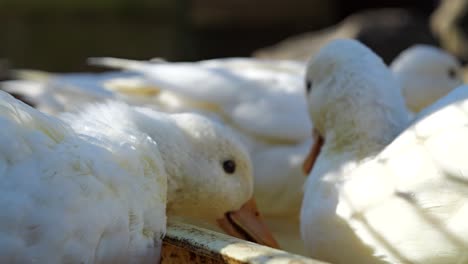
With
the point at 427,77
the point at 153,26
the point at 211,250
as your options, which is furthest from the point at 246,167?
the point at 153,26

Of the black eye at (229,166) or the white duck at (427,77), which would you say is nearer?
the black eye at (229,166)

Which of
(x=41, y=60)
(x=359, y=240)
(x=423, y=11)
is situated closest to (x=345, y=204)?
(x=359, y=240)

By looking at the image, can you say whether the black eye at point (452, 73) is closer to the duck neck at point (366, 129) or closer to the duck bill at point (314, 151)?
the duck bill at point (314, 151)

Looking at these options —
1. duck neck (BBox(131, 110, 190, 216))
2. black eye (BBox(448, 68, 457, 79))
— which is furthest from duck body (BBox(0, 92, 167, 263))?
black eye (BBox(448, 68, 457, 79))

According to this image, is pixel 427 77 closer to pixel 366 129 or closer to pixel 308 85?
pixel 308 85

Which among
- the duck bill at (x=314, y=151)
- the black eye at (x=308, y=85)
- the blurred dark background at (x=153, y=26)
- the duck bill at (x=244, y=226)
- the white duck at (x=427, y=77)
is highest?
the black eye at (x=308, y=85)

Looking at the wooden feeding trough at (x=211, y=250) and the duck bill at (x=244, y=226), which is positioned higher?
the wooden feeding trough at (x=211, y=250)

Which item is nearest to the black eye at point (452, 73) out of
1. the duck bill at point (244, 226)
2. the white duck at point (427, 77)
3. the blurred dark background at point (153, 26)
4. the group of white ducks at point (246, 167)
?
the white duck at point (427, 77)

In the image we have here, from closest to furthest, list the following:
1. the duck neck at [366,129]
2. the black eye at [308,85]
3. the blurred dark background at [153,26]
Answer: the duck neck at [366,129] < the black eye at [308,85] < the blurred dark background at [153,26]
